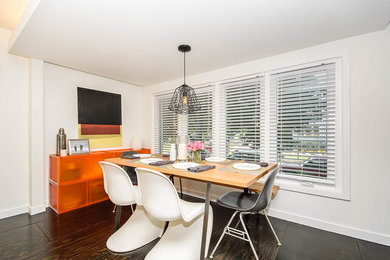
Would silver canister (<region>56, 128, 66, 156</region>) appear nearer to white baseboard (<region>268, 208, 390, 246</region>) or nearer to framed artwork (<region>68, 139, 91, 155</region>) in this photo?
framed artwork (<region>68, 139, 91, 155</region>)

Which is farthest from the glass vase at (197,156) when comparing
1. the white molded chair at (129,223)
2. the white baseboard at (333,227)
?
the white baseboard at (333,227)

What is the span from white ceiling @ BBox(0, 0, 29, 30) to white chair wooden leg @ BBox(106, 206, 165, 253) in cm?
281

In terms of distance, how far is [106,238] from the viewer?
6.97 ft

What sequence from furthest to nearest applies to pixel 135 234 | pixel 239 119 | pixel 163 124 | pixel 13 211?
pixel 163 124
pixel 239 119
pixel 13 211
pixel 135 234

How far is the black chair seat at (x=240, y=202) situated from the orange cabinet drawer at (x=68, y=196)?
2300 millimetres

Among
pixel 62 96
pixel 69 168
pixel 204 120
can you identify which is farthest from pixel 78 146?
pixel 204 120

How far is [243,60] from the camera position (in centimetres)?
289

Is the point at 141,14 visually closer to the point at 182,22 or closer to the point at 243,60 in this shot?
the point at 182,22

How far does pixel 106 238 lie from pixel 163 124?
2527mm

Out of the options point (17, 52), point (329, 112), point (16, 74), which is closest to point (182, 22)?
point (329, 112)

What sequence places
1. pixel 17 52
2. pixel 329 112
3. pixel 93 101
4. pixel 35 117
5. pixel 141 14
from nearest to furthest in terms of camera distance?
1. pixel 141 14
2. pixel 329 112
3. pixel 17 52
4. pixel 35 117
5. pixel 93 101

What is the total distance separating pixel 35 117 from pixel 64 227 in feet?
5.38

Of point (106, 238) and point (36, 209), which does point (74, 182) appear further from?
point (106, 238)

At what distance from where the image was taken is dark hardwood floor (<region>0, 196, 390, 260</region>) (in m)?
1.84
